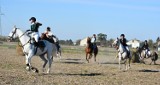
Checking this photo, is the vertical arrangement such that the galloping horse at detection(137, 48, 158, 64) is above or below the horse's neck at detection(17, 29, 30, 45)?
below

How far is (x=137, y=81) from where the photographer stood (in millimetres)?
20344

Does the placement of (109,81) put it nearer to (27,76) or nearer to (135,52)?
(27,76)

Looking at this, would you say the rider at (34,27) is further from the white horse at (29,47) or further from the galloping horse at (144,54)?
the galloping horse at (144,54)

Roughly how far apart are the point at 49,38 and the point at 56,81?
9518 mm

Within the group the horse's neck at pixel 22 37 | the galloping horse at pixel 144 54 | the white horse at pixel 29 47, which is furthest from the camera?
the galloping horse at pixel 144 54

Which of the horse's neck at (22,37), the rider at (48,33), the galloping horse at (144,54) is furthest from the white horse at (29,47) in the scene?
the galloping horse at (144,54)

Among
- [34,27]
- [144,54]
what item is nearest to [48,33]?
[34,27]

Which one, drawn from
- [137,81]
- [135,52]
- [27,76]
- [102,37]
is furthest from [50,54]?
[102,37]

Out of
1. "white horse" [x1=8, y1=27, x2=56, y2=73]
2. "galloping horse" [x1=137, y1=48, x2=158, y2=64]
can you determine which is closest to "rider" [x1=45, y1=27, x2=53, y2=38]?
"white horse" [x1=8, y1=27, x2=56, y2=73]

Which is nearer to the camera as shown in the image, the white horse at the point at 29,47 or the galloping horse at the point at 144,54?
the white horse at the point at 29,47

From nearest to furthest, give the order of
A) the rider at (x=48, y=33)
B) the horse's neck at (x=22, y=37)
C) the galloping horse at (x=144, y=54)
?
1. the horse's neck at (x=22, y=37)
2. the rider at (x=48, y=33)
3. the galloping horse at (x=144, y=54)

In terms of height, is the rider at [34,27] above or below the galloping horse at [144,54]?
above

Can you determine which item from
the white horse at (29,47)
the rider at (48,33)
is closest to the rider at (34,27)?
the white horse at (29,47)

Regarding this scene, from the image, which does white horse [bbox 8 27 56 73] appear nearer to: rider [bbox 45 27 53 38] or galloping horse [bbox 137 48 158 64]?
rider [bbox 45 27 53 38]
